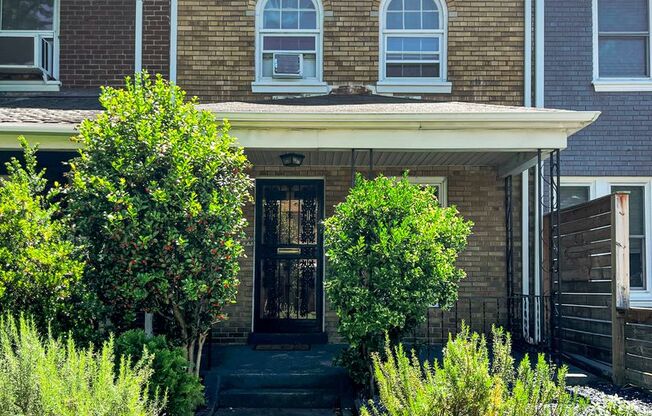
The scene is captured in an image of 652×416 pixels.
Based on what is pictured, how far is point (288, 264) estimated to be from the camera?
945 cm

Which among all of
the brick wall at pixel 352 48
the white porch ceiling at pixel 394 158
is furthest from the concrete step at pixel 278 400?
the brick wall at pixel 352 48

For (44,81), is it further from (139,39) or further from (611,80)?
(611,80)

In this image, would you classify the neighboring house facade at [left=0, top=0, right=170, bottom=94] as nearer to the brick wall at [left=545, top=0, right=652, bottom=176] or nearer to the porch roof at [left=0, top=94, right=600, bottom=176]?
the porch roof at [left=0, top=94, right=600, bottom=176]

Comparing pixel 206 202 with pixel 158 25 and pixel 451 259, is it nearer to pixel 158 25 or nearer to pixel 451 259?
pixel 451 259

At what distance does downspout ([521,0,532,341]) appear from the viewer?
926 cm

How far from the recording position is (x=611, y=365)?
24.4ft

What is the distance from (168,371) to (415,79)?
6.00 m

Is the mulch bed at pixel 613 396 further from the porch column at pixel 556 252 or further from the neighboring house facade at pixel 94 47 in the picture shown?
the neighboring house facade at pixel 94 47

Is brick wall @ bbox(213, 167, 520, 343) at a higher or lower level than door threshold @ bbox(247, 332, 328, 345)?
higher

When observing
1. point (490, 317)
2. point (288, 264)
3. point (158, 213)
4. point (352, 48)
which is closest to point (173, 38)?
point (352, 48)

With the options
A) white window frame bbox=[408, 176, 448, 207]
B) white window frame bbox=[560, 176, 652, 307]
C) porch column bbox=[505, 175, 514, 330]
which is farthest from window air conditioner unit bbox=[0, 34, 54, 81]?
white window frame bbox=[560, 176, 652, 307]

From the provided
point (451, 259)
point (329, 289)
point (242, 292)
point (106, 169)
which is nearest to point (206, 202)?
point (106, 169)

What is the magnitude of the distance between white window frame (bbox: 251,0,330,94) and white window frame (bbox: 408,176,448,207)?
184 cm

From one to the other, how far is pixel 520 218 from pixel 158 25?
5.98 m
